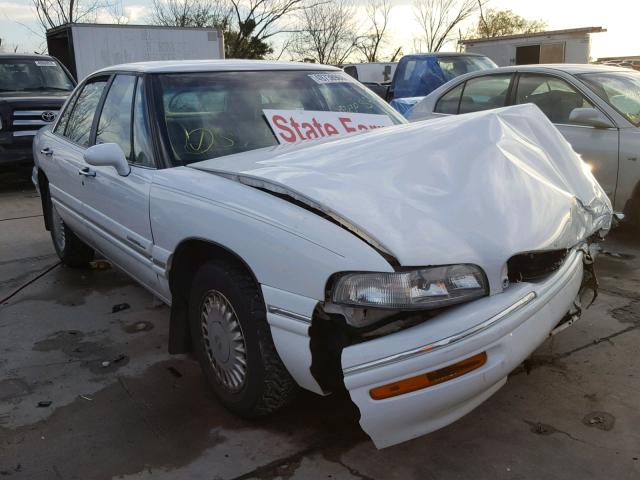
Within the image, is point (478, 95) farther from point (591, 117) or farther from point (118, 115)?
point (118, 115)

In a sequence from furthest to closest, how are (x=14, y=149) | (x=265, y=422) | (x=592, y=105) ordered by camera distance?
(x=14, y=149), (x=592, y=105), (x=265, y=422)

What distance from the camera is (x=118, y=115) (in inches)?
144

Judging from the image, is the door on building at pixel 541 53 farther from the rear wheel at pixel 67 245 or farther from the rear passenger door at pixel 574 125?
the rear wheel at pixel 67 245

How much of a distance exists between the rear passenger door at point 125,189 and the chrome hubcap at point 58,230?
1099 millimetres

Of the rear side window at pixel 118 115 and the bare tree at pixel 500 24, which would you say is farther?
the bare tree at pixel 500 24

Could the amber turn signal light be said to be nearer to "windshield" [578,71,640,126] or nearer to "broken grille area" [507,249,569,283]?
"broken grille area" [507,249,569,283]

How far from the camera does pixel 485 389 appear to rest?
7.00 feet

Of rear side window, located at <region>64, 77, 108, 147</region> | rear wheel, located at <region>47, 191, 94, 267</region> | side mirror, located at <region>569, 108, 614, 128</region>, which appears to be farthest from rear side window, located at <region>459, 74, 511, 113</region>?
rear wheel, located at <region>47, 191, 94, 267</region>

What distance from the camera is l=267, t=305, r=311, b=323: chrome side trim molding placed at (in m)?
2.13

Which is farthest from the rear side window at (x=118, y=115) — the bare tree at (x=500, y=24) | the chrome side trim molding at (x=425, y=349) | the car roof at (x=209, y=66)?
the bare tree at (x=500, y=24)

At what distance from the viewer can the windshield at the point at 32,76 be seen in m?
9.76

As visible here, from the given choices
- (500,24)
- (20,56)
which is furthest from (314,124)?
(500,24)

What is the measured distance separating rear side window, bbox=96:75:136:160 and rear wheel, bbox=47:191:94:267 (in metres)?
1.27

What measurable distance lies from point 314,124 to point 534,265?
5.35 feet
